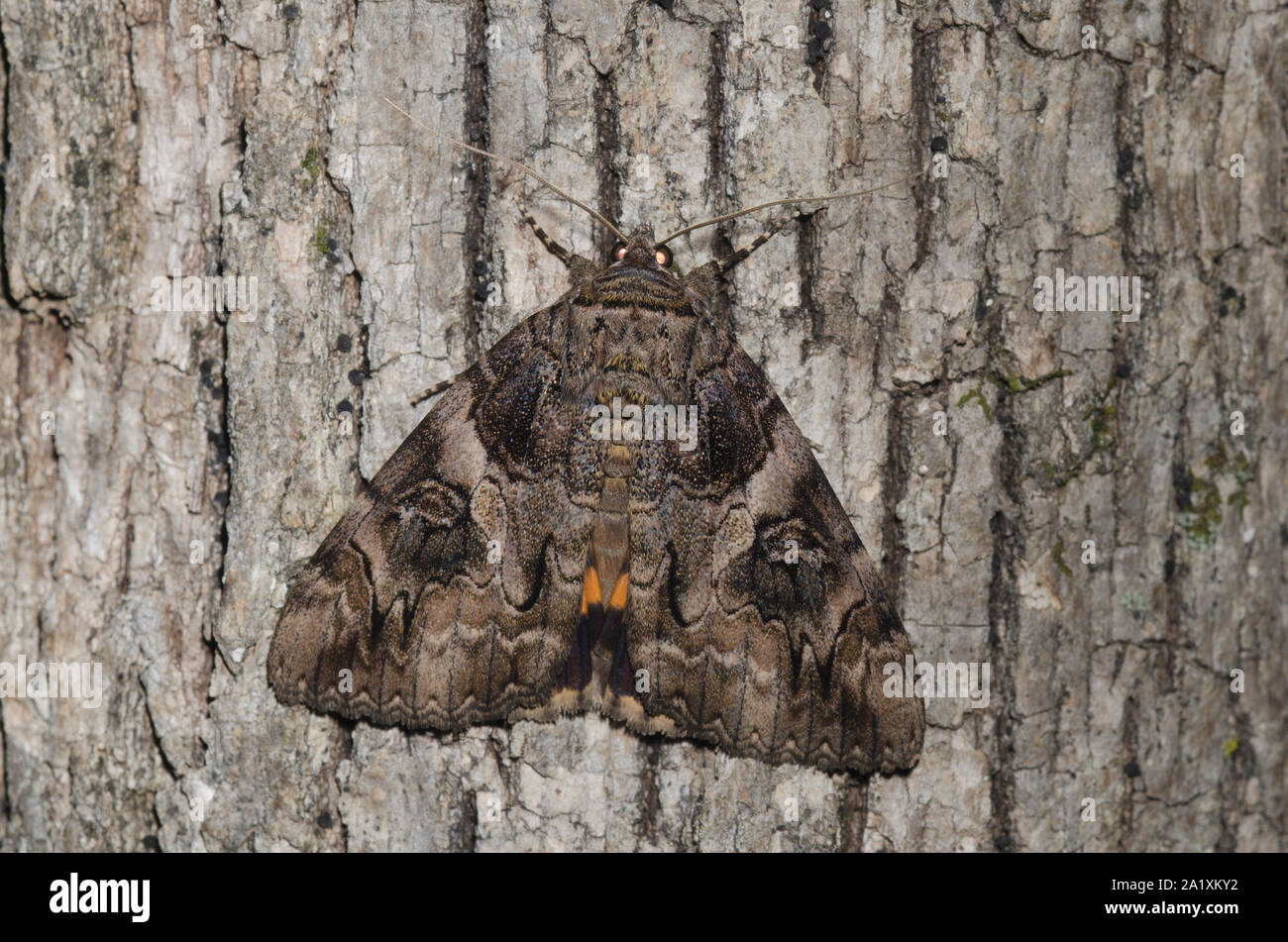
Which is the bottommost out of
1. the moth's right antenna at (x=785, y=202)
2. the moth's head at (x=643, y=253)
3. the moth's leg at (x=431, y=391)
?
the moth's leg at (x=431, y=391)

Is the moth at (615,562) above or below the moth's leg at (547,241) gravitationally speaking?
below

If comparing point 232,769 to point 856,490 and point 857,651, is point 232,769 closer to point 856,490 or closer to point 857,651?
point 857,651

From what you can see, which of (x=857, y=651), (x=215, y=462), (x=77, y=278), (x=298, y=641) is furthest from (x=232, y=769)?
(x=857, y=651)

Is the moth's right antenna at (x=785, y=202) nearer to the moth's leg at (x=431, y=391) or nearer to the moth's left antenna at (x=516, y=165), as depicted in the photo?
the moth's left antenna at (x=516, y=165)

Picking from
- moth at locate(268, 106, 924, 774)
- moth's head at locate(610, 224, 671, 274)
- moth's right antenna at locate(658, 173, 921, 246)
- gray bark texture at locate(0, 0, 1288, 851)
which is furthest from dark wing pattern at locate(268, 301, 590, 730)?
moth's right antenna at locate(658, 173, 921, 246)

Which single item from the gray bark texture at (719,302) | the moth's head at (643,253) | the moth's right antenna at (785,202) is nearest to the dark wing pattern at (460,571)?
the gray bark texture at (719,302)

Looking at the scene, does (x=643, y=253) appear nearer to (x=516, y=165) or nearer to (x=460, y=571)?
(x=516, y=165)
